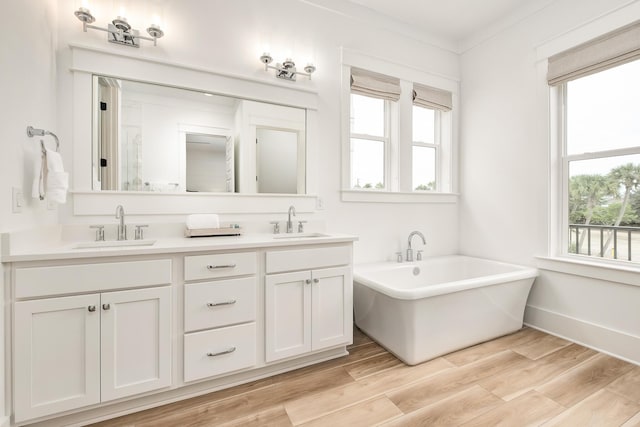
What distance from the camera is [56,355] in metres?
1.38

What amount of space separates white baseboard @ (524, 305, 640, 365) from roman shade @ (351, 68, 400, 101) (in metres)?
2.37

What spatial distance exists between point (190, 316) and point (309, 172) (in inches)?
56.2

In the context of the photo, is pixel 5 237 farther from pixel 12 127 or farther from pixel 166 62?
pixel 166 62

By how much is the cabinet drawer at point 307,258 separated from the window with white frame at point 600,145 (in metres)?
2.02

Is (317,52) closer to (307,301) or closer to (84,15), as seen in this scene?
(84,15)

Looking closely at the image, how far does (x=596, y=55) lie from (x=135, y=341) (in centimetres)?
360

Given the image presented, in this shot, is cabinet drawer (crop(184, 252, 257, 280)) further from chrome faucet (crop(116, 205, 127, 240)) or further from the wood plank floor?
the wood plank floor

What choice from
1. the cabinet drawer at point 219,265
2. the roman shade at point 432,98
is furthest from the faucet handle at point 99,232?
the roman shade at point 432,98

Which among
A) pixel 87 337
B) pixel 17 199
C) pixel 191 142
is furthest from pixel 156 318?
pixel 191 142

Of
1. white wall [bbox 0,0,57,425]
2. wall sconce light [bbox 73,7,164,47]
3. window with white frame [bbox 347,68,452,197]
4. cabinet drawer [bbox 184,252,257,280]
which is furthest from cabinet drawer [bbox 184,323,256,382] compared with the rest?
wall sconce light [bbox 73,7,164,47]

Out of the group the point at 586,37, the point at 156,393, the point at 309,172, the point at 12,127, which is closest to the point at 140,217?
the point at 12,127

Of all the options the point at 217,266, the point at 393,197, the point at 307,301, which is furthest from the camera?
the point at 393,197

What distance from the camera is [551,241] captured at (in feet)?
8.43

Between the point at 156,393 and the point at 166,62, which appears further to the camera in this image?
the point at 166,62
